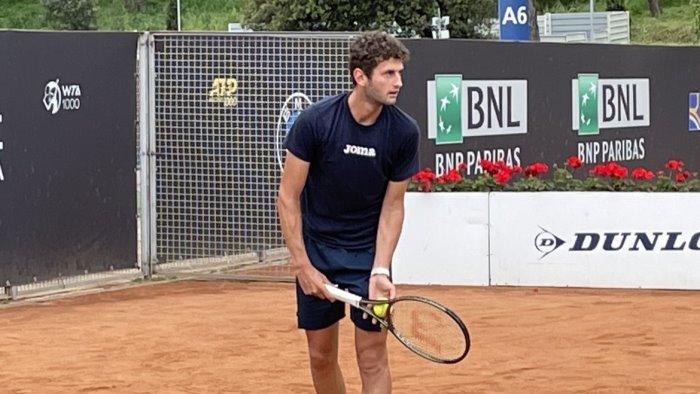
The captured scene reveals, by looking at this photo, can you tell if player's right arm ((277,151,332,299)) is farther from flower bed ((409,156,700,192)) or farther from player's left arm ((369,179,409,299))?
flower bed ((409,156,700,192))

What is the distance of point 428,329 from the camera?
5871 millimetres

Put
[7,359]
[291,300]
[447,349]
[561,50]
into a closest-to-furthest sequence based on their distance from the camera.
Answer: [447,349] < [7,359] < [291,300] < [561,50]

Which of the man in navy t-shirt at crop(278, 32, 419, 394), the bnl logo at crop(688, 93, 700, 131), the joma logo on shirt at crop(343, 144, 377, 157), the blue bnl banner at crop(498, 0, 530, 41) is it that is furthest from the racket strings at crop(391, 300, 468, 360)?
the bnl logo at crop(688, 93, 700, 131)

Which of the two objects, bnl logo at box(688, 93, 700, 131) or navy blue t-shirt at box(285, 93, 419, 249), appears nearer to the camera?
navy blue t-shirt at box(285, 93, 419, 249)

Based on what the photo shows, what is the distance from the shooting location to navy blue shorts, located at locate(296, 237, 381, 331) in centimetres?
601

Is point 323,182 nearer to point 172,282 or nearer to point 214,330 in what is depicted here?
point 214,330

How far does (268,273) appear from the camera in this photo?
13.8 meters

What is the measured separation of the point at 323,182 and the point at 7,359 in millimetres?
4263

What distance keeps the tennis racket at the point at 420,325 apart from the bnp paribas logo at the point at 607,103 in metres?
12.7

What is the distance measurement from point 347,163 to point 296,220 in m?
0.34

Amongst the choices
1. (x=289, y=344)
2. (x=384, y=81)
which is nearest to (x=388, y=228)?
(x=384, y=81)

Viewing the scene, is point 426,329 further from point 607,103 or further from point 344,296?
point 607,103

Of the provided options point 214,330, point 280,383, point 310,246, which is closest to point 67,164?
point 214,330

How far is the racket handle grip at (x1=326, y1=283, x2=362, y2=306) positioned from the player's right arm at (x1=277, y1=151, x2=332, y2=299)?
3 centimetres
